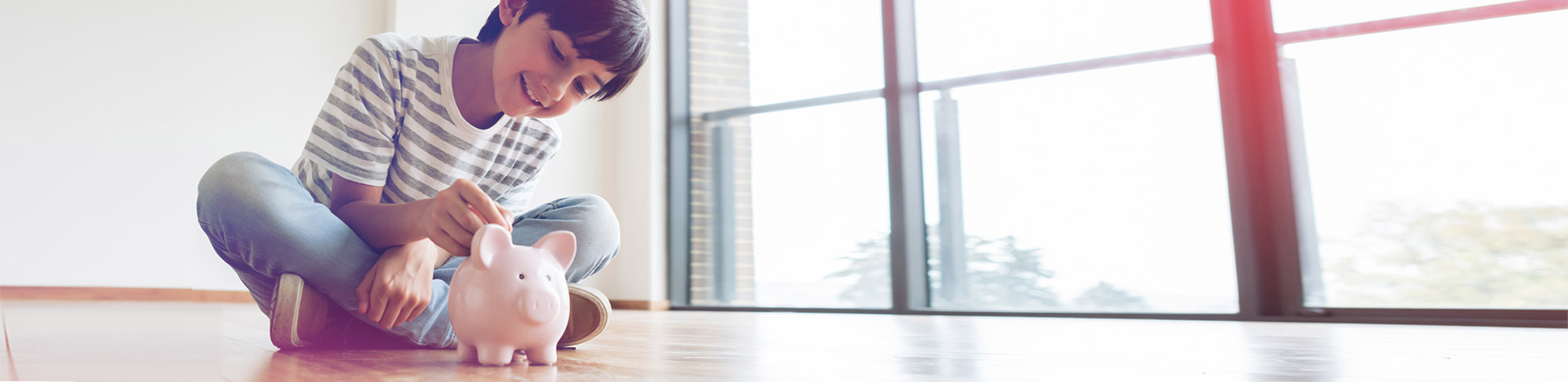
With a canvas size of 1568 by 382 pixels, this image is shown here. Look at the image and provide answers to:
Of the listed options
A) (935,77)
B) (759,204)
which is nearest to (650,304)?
(759,204)

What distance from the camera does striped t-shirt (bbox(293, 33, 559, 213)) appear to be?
98 cm

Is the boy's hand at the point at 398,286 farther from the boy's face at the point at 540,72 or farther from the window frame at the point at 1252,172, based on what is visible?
the window frame at the point at 1252,172

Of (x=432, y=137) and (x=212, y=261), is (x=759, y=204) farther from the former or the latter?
(x=432, y=137)

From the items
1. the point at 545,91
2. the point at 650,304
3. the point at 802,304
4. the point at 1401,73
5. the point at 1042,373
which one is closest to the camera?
the point at 1042,373

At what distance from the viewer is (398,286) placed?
884mm

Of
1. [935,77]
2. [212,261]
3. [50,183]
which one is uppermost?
[935,77]

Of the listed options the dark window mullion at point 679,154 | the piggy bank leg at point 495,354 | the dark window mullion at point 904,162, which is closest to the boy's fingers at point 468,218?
the piggy bank leg at point 495,354

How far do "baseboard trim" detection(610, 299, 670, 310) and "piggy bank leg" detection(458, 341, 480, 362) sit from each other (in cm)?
266

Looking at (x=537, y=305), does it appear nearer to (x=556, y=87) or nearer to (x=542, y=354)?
(x=542, y=354)

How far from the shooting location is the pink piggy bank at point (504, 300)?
79 centimetres

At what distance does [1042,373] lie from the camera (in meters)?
0.86

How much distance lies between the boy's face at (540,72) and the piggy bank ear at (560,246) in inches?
7.6

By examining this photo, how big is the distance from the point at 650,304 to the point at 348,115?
257 centimetres

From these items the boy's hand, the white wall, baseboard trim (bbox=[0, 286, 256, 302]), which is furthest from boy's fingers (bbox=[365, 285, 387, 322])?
baseboard trim (bbox=[0, 286, 256, 302])
